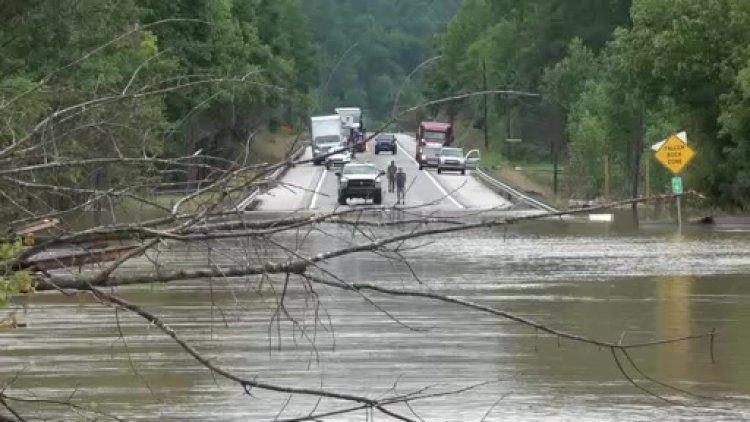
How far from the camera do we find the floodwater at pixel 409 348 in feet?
40.2

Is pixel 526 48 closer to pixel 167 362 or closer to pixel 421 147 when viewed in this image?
pixel 421 147

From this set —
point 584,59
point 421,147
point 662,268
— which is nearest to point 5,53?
point 662,268

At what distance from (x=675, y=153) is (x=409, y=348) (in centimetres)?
3296

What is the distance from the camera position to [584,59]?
3784 inches

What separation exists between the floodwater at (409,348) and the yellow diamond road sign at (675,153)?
20.5 m

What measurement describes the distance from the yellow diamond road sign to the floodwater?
2052cm

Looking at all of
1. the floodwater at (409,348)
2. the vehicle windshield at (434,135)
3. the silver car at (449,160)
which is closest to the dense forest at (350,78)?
the floodwater at (409,348)

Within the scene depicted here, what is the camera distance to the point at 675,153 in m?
47.9

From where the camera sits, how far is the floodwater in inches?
482

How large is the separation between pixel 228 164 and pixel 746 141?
139 ft

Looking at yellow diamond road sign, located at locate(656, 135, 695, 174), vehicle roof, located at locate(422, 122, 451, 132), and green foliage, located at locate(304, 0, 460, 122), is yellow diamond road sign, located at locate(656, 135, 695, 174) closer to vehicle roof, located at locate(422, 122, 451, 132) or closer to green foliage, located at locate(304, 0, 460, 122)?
green foliage, located at locate(304, 0, 460, 122)

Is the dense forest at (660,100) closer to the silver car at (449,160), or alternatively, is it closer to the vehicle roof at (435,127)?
the silver car at (449,160)

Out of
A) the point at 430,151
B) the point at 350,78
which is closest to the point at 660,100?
the point at 350,78

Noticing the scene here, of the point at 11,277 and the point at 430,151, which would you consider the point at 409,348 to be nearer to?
the point at 11,277
